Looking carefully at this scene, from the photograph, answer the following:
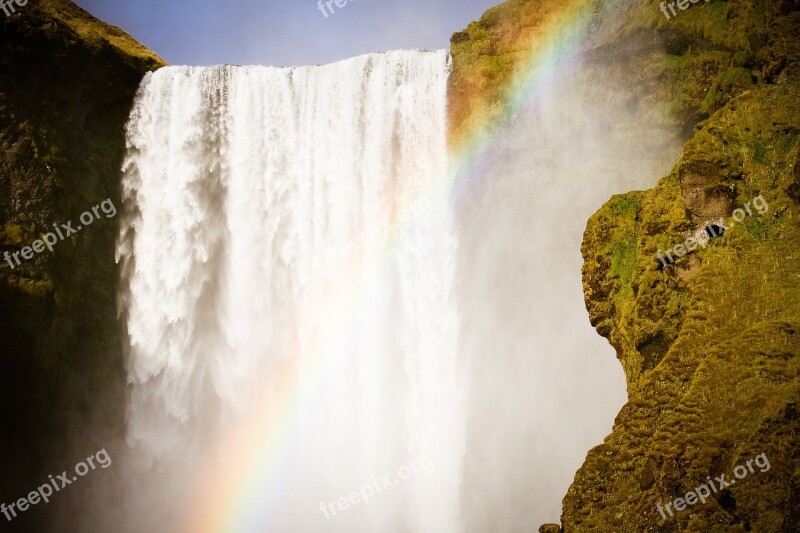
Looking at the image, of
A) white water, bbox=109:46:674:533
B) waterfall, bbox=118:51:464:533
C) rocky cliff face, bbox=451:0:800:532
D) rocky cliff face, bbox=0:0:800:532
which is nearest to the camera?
rocky cliff face, bbox=451:0:800:532

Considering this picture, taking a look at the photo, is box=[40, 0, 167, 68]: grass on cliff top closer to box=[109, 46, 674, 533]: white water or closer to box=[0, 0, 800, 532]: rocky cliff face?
box=[0, 0, 800, 532]: rocky cliff face

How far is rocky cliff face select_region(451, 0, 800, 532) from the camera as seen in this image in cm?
750

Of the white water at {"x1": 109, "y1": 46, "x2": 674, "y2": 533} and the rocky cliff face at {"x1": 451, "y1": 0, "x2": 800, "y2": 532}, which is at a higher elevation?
the white water at {"x1": 109, "y1": 46, "x2": 674, "y2": 533}

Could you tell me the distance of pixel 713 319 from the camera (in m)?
8.80

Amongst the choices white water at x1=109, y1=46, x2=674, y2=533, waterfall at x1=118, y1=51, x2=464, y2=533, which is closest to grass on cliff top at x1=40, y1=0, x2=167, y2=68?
white water at x1=109, y1=46, x2=674, y2=533

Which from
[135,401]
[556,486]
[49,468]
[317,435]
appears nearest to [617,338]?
[556,486]

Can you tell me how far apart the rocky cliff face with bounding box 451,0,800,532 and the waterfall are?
12.2m

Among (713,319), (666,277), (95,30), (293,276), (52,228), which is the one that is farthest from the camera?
(95,30)

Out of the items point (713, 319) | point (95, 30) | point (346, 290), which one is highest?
point (95, 30)

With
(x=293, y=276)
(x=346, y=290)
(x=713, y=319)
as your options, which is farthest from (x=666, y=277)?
(x=293, y=276)

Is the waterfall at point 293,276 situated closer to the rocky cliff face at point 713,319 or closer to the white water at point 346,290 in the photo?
the white water at point 346,290

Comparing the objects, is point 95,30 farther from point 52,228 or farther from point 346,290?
point 346,290

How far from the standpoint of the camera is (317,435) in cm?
2322

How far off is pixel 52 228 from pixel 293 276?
8084mm
